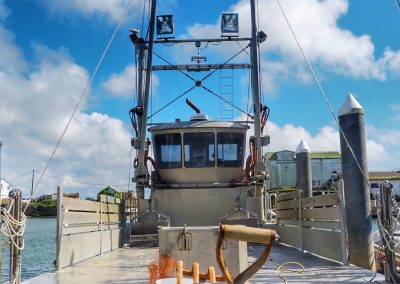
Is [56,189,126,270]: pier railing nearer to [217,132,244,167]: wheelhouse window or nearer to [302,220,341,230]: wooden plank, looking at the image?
[217,132,244,167]: wheelhouse window

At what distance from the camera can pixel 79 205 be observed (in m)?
9.27

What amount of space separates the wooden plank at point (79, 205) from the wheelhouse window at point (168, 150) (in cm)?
399

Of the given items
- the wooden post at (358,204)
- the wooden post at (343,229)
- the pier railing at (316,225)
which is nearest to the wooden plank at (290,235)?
the pier railing at (316,225)

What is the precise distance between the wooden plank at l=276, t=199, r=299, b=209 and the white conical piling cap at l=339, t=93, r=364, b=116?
2.45 meters

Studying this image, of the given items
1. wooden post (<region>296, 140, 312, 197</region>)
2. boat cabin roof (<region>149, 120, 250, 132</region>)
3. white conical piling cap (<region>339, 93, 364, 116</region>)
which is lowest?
wooden post (<region>296, 140, 312, 197</region>)

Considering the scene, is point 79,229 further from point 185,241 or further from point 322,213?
point 322,213

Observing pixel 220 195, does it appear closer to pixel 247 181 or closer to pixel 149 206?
pixel 247 181

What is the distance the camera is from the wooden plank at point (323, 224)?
8220 millimetres

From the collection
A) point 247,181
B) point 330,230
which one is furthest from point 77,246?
point 247,181

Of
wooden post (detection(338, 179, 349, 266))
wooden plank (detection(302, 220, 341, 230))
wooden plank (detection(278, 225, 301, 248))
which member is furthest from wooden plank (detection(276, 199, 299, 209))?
wooden post (detection(338, 179, 349, 266))

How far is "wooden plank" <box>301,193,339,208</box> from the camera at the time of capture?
8.22 m

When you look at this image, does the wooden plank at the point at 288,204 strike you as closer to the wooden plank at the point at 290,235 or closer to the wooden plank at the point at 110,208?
the wooden plank at the point at 290,235

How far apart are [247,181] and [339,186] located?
22.1 feet

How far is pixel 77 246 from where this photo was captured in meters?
9.04
